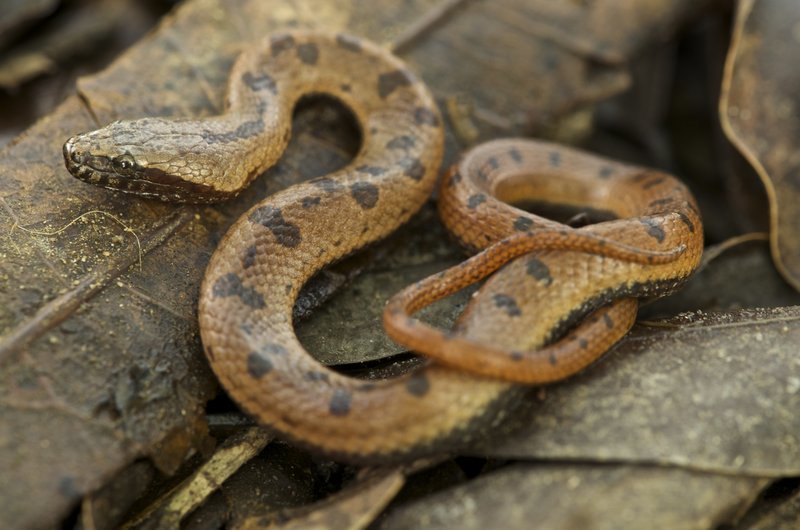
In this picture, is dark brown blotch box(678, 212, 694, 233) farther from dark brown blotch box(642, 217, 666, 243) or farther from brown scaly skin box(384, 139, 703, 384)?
dark brown blotch box(642, 217, 666, 243)

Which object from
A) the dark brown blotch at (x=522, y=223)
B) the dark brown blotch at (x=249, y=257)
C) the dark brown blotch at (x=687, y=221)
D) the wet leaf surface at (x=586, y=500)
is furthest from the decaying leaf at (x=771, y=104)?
the dark brown blotch at (x=249, y=257)

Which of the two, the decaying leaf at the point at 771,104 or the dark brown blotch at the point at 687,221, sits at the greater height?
the decaying leaf at the point at 771,104

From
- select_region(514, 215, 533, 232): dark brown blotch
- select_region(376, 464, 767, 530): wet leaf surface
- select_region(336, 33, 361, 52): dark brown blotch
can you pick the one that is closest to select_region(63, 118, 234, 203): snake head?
select_region(336, 33, 361, 52): dark brown blotch

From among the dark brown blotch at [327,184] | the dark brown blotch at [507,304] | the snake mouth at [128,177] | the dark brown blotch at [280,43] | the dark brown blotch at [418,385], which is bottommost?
the dark brown blotch at [418,385]

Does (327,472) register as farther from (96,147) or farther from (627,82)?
(627,82)

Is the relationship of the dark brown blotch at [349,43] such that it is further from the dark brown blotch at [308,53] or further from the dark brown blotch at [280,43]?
the dark brown blotch at [280,43]
